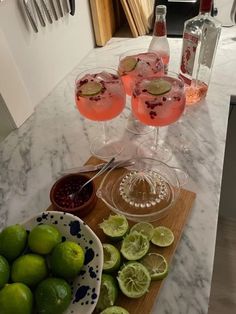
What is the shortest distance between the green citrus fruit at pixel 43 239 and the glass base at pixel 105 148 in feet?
0.92

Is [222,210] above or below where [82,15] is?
below

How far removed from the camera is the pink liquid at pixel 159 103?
637 millimetres

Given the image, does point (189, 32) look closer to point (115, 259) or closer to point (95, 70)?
point (95, 70)

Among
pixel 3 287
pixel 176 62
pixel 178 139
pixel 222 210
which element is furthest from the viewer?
pixel 222 210

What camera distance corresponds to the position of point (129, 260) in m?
0.50

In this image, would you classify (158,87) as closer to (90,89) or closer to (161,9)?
(90,89)

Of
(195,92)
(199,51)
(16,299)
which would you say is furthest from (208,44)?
(16,299)

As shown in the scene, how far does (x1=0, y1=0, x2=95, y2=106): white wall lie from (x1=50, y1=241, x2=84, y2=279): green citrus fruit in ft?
1.81

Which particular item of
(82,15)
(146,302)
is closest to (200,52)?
(82,15)

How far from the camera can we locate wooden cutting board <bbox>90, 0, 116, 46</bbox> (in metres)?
1.07

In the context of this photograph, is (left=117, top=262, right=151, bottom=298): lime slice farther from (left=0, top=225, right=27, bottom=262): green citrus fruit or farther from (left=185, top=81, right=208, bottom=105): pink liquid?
(left=185, top=81, right=208, bottom=105): pink liquid

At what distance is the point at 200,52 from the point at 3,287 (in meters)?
0.77

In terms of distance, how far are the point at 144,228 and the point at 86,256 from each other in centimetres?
12

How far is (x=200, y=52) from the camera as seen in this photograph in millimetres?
859
